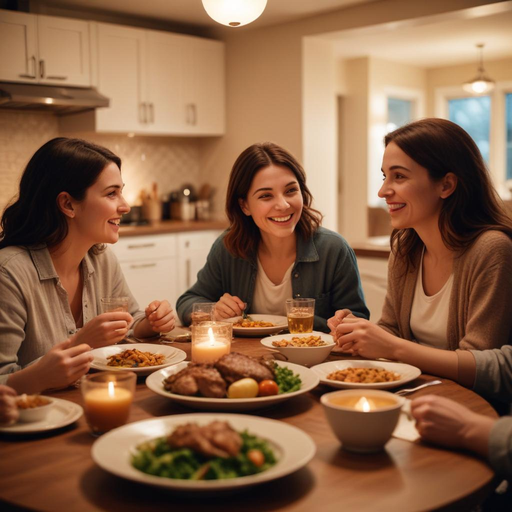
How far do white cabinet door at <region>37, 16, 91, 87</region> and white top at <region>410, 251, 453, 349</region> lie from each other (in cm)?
366

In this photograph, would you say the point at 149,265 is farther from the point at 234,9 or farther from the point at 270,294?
the point at 234,9

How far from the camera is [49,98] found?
4660 millimetres

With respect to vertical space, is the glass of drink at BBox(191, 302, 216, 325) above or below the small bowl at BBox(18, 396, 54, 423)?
above

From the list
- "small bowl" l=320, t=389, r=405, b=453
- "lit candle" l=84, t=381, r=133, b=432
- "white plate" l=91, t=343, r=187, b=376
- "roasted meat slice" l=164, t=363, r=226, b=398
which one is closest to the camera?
"small bowl" l=320, t=389, r=405, b=453

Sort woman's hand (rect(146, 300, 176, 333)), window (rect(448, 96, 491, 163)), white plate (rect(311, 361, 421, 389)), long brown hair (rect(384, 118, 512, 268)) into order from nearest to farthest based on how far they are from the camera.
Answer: white plate (rect(311, 361, 421, 389)), long brown hair (rect(384, 118, 512, 268)), woman's hand (rect(146, 300, 176, 333)), window (rect(448, 96, 491, 163))

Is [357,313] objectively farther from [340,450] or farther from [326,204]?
[326,204]

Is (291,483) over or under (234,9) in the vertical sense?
under

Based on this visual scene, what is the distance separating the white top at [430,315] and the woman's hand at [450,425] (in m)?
0.77

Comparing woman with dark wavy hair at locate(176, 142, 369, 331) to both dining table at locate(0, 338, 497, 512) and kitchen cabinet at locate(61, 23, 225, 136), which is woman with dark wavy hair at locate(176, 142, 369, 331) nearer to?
dining table at locate(0, 338, 497, 512)

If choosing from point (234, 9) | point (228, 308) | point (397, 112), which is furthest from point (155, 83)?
point (397, 112)

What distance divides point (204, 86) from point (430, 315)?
14.3 ft

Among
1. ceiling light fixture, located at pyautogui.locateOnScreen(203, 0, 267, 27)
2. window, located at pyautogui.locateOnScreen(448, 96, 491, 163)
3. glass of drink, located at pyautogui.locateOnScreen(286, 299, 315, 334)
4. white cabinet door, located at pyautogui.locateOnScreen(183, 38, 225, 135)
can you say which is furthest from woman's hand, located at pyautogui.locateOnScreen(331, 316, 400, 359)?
window, located at pyautogui.locateOnScreen(448, 96, 491, 163)

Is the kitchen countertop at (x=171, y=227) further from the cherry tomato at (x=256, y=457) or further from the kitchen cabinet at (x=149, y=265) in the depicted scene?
the cherry tomato at (x=256, y=457)

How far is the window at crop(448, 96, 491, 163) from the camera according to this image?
29.7ft
